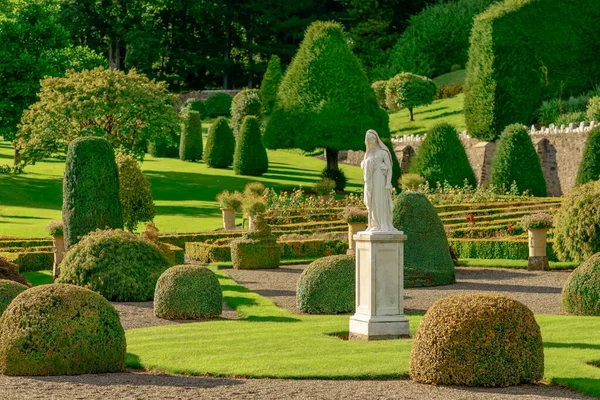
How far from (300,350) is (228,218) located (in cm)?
2050

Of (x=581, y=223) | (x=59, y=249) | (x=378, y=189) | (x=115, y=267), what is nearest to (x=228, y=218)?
(x=59, y=249)

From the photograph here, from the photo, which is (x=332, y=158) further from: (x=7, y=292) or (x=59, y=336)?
A: (x=59, y=336)

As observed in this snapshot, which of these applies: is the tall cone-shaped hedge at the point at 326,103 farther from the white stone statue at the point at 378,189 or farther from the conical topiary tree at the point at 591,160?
the white stone statue at the point at 378,189

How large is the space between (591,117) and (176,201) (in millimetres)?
16839

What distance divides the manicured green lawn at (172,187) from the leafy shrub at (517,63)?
21.5ft

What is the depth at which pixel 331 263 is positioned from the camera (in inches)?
713

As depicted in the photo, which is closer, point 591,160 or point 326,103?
point 591,160

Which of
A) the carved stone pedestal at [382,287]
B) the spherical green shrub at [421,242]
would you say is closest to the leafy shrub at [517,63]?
the spherical green shrub at [421,242]

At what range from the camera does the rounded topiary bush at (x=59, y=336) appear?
1220 cm

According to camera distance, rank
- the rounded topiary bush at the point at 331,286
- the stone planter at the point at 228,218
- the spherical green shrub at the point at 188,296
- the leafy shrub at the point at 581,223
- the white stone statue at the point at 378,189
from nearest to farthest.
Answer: the white stone statue at the point at 378,189 → the spherical green shrub at the point at 188,296 → the rounded topiary bush at the point at 331,286 → the leafy shrub at the point at 581,223 → the stone planter at the point at 228,218

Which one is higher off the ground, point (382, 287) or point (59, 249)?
point (59, 249)

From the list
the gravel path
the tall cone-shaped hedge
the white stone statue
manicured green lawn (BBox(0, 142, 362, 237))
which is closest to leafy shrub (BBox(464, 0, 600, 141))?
the tall cone-shaped hedge

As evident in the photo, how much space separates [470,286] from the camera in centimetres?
2162

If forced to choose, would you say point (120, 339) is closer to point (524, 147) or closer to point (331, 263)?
point (331, 263)
